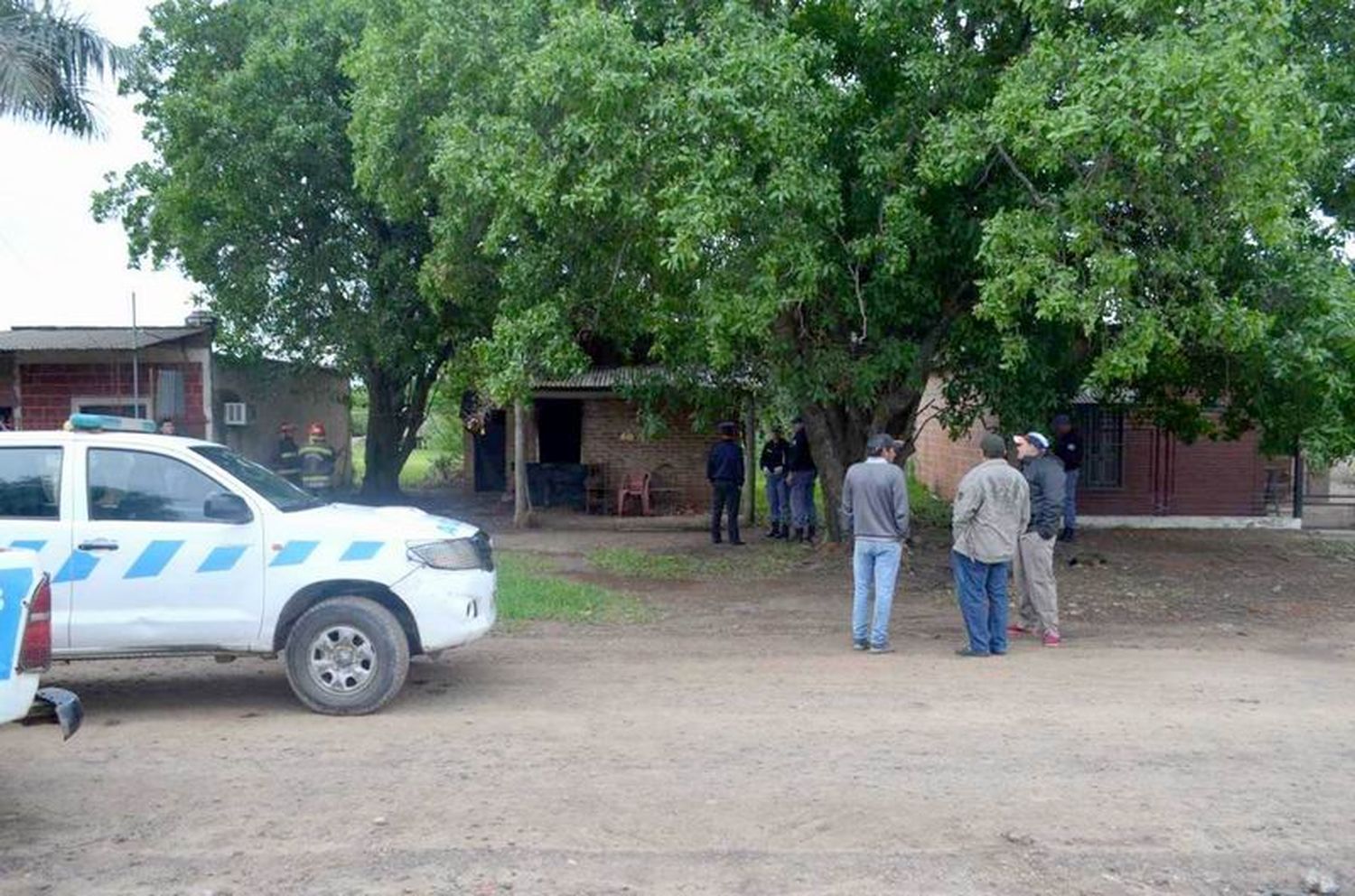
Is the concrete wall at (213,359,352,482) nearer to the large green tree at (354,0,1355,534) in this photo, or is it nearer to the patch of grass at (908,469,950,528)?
the large green tree at (354,0,1355,534)

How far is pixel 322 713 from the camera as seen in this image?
8.06 meters

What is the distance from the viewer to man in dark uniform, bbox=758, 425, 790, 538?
18.6 meters

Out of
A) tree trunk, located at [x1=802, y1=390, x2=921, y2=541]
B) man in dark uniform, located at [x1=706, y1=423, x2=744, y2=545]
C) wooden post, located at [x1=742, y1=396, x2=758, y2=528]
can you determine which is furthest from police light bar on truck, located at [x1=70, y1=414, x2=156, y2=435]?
wooden post, located at [x1=742, y1=396, x2=758, y2=528]

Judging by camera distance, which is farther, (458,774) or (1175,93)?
(1175,93)

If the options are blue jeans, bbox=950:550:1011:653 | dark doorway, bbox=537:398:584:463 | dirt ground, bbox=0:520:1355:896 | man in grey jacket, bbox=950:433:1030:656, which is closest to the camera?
dirt ground, bbox=0:520:1355:896

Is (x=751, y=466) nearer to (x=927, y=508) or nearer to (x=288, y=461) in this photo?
(x=927, y=508)

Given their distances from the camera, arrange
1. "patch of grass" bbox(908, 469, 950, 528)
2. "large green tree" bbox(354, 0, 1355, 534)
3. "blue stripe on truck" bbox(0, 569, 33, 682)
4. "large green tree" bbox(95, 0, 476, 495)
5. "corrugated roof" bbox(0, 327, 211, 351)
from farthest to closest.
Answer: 1. "patch of grass" bbox(908, 469, 950, 528)
2. "corrugated roof" bbox(0, 327, 211, 351)
3. "large green tree" bbox(95, 0, 476, 495)
4. "large green tree" bbox(354, 0, 1355, 534)
5. "blue stripe on truck" bbox(0, 569, 33, 682)

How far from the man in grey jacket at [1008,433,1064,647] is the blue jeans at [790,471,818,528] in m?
7.03

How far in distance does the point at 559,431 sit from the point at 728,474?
25.4 ft

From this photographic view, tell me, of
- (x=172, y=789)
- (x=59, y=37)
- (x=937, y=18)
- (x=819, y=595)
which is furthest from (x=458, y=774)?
(x=59, y=37)

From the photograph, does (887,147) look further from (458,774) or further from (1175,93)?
(458,774)

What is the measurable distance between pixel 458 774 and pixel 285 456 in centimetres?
1245

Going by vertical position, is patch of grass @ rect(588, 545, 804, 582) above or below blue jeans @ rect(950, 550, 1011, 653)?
below

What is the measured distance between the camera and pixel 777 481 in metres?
18.7
